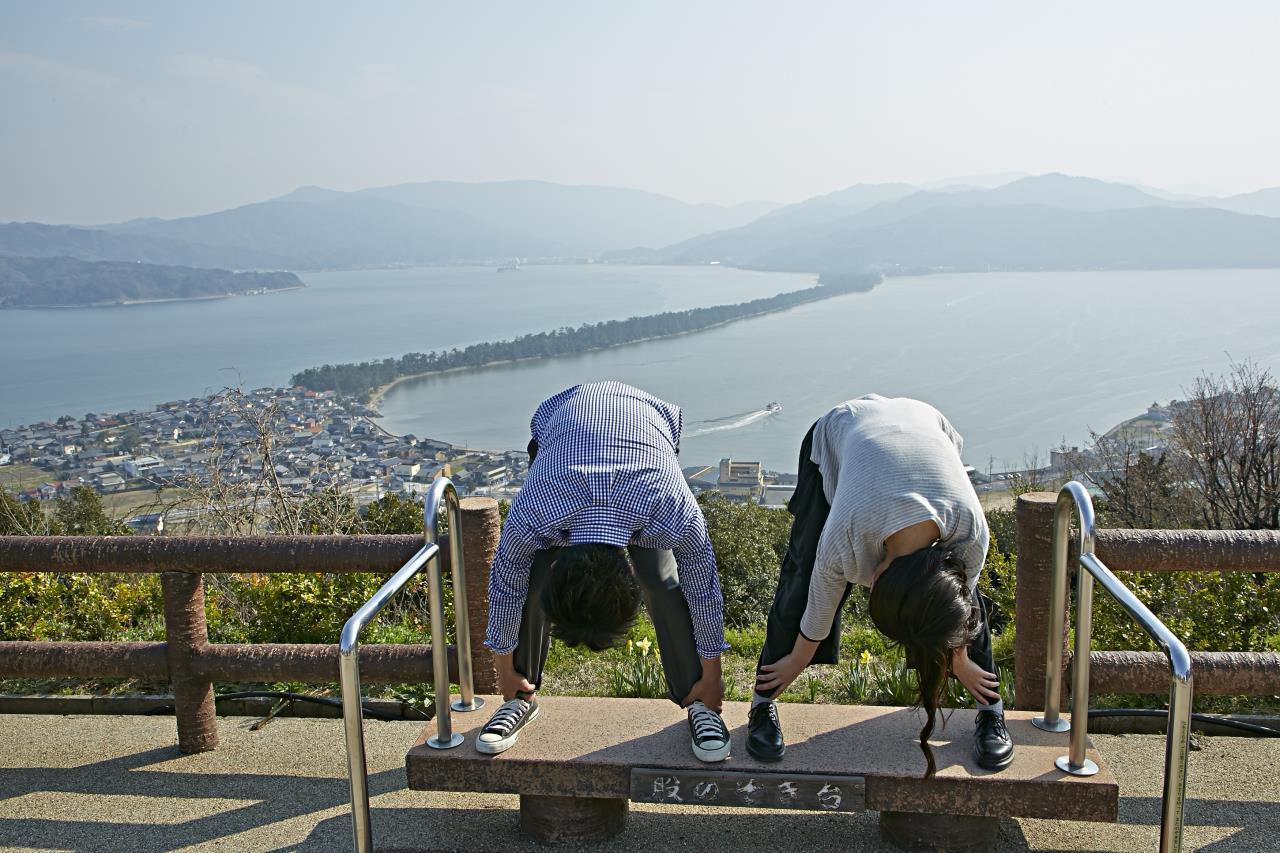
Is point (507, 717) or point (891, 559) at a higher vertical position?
point (891, 559)

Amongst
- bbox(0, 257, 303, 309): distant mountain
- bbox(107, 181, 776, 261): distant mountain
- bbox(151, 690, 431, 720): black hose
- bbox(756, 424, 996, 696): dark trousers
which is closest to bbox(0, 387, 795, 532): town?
bbox(151, 690, 431, 720): black hose

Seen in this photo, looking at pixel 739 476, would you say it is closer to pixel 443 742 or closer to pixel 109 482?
pixel 109 482

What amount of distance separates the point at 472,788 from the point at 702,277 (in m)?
130

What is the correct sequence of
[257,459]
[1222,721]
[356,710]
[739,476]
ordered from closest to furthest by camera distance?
[356,710] → [1222,721] → [257,459] → [739,476]

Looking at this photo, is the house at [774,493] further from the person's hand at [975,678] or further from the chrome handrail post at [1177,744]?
the chrome handrail post at [1177,744]

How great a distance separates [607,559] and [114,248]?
113101 millimetres

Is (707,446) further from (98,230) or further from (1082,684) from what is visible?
(98,230)

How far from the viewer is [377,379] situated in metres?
51.6

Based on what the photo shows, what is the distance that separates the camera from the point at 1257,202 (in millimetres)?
162125

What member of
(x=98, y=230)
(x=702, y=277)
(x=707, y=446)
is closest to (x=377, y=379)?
(x=707, y=446)

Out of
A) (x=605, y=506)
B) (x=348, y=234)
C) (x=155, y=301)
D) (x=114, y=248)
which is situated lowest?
(x=605, y=506)

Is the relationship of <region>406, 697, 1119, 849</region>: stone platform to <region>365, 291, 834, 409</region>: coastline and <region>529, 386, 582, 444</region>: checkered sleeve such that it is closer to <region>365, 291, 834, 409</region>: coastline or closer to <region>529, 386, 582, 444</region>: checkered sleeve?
<region>529, 386, 582, 444</region>: checkered sleeve

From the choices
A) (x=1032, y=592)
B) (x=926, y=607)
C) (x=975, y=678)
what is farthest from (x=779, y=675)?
(x=1032, y=592)

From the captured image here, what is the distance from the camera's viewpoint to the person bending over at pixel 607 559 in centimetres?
233
